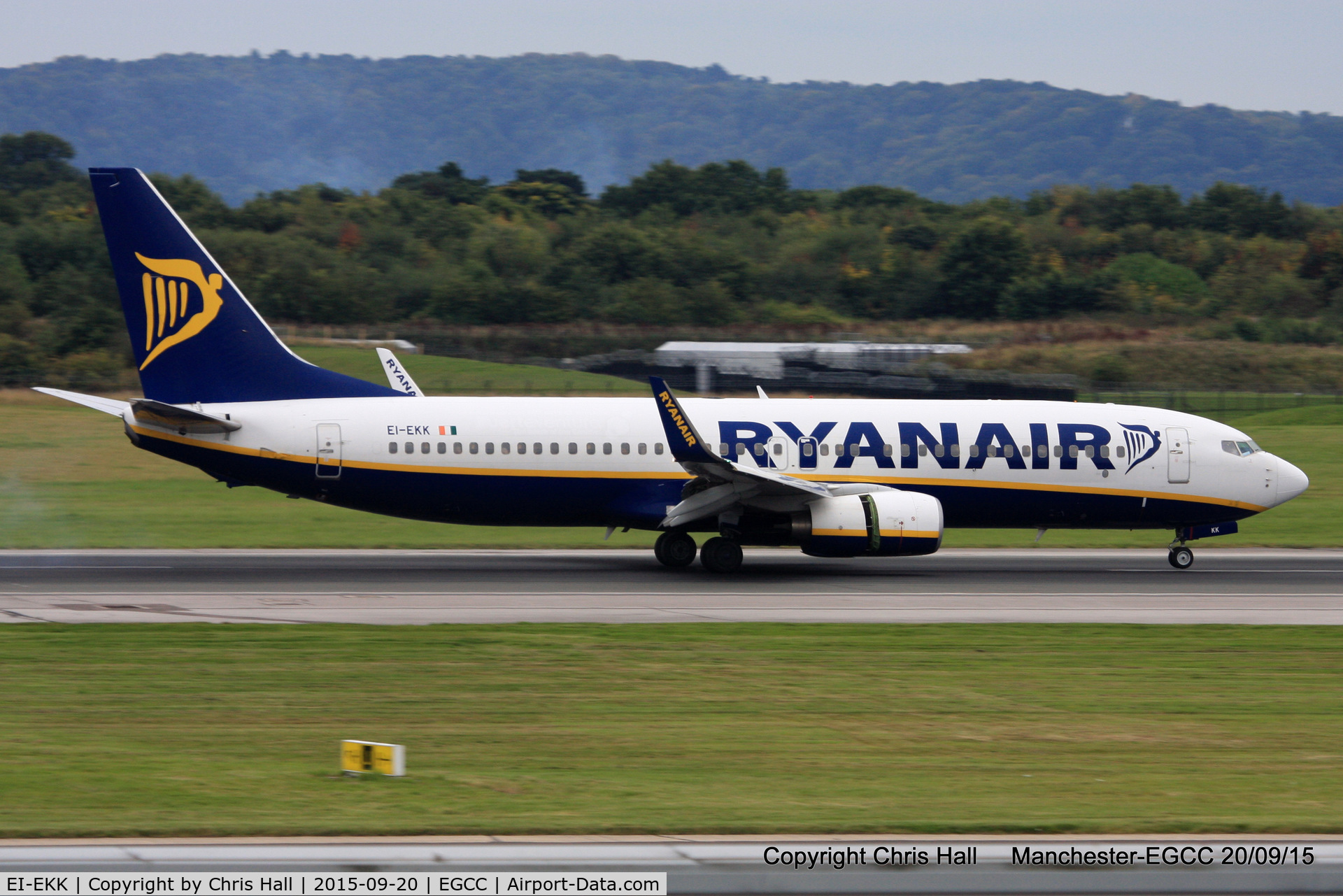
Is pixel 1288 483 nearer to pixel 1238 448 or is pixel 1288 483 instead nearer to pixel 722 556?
pixel 1238 448

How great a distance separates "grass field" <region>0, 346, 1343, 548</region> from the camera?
109 feet

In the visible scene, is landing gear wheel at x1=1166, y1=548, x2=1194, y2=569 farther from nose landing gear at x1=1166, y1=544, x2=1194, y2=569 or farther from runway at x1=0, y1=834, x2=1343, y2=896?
runway at x1=0, y1=834, x2=1343, y2=896

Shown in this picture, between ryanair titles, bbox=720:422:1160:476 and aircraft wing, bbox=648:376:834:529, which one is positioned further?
ryanair titles, bbox=720:422:1160:476

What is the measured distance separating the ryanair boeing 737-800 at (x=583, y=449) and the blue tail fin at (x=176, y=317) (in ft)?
0.10

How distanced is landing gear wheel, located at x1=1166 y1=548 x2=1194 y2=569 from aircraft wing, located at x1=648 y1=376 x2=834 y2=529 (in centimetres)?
825

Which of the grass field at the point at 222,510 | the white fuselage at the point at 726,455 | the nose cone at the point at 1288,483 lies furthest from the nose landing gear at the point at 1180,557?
the grass field at the point at 222,510

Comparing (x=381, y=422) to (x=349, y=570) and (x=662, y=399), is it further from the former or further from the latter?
(x=662, y=399)

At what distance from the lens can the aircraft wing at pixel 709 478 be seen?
25.7 m

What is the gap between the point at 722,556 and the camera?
2762 cm

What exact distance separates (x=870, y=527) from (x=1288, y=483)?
33.7ft

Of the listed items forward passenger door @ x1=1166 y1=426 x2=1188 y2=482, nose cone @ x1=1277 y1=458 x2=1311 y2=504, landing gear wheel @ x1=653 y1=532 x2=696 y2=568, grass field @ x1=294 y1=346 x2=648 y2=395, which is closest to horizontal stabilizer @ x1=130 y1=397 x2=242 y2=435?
landing gear wheel @ x1=653 y1=532 x2=696 y2=568

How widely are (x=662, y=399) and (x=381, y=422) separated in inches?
227

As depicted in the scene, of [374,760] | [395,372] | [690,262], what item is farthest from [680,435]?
[690,262]

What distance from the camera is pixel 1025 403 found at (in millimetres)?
29719
